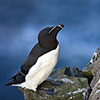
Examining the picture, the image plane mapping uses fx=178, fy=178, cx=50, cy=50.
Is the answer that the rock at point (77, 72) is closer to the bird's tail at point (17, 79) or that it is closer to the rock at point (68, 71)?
the rock at point (68, 71)

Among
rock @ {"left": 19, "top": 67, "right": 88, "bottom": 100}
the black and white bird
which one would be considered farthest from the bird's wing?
rock @ {"left": 19, "top": 67, "right": 88, "bottom": 100}

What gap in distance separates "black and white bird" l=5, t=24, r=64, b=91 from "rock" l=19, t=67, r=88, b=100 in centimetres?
30

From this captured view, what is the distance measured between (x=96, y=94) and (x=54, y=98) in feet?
4.17

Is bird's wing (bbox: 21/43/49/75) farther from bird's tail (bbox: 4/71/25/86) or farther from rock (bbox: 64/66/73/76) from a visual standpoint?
rock (bbox: 64/66/73/76)

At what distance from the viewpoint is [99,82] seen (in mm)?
4355

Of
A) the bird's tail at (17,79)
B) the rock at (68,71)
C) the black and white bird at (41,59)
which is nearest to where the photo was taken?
the black and white bird at (41,59)

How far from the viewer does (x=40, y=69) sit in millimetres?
4852

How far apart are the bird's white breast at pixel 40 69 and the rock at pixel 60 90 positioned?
0.25 m

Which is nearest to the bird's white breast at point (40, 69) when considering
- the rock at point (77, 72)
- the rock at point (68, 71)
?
the rock at point (68, 71)

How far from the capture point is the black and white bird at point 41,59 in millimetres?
4782

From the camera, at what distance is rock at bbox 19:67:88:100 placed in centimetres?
485

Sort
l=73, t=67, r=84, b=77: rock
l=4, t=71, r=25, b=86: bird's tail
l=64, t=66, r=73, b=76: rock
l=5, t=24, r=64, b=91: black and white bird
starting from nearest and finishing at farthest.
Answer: l=5, t=24, r=64, b=91: black and white bird
l=4, t=71, r=25, b=86: bird's tail
l=64, t=66, r=73, b=76: rock
l=73, t=67, r=84, b=77: rock

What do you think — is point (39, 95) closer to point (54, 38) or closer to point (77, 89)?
point (77, 89)

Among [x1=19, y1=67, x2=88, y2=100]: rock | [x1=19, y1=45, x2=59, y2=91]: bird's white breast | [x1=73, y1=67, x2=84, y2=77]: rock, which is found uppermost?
[x1=73, y1=67, x2=84, y2=77]: rock
